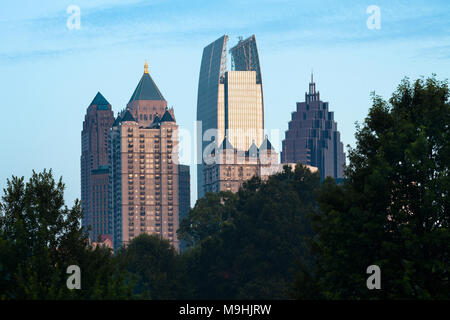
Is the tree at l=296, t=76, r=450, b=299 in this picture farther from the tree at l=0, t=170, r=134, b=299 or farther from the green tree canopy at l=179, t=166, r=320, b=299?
the green tree canopy at l=179, t=166, r=320, b=299

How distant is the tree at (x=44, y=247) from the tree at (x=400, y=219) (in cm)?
1208

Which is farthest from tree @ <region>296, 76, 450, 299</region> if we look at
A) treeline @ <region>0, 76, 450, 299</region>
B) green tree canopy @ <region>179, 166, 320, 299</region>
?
green tree canopy @ <region>179, 166, 320, 299</region>

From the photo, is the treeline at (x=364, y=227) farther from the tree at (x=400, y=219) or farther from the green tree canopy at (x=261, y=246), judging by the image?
the green tree canopy at (x=261, y=246)

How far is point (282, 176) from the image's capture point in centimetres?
11706

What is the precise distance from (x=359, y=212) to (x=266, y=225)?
5241 centimetres

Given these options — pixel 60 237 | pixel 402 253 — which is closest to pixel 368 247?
pixel 402 253

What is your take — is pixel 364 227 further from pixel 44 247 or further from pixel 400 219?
pixel 44 247

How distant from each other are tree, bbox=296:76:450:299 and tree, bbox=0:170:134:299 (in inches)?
476

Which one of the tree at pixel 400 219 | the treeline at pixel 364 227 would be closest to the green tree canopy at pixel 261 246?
the treeline at pixel 364 227

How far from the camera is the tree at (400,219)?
157 ft

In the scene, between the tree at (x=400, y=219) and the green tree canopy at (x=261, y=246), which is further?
the green tree canopy at (x=261, y=246)

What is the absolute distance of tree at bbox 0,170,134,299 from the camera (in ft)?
155

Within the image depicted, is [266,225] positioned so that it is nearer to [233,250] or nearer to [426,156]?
[233,250]

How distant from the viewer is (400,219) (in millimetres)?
49094
